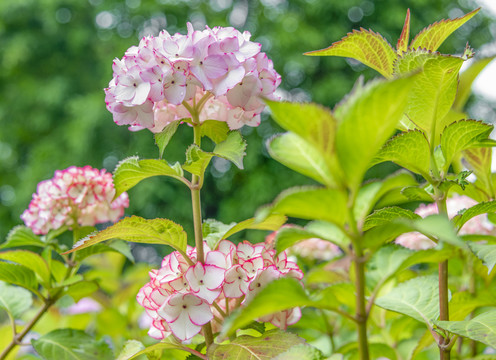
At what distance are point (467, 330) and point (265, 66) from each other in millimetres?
357

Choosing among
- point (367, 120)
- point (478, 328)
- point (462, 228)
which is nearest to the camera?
point (367, 120)

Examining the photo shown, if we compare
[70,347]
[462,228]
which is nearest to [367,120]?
[70,347]

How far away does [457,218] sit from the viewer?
0.54m

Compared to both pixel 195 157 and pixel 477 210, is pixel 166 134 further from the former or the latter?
pixel 477 210

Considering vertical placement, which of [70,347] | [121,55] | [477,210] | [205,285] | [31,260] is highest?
[477,210]

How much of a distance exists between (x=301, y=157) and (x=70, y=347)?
521 mm

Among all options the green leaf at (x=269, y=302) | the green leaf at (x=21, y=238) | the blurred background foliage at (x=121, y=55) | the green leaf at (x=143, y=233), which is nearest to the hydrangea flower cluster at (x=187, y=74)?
the green leaf at (x=143, y=233)

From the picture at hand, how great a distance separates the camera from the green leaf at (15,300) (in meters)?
0.76

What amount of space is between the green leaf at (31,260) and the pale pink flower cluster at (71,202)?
0.09 meters

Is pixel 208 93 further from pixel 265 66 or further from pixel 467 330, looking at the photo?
pixel 467 330

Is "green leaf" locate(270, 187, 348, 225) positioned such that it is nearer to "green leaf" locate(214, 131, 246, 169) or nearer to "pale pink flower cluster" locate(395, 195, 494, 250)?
"green leaf" locate(214, 131, 246, 169)

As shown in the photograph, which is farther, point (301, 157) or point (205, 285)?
point (205, 285)

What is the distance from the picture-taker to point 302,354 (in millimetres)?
426

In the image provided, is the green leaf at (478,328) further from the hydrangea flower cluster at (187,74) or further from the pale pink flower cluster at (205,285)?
the hydrangea flower cluster at (187,74)
